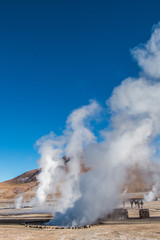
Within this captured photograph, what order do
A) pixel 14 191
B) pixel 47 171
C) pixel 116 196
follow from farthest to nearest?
pixel 14 191 → pixel 47 171 → pixel 116 196

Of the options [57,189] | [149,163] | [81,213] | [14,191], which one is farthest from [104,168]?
[14,191]

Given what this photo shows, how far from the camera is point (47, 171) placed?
10538cm

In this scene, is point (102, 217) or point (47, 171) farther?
point (47, 171)

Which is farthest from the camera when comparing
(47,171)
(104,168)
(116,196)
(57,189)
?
(57,189)

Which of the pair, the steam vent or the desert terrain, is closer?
the desert terrain

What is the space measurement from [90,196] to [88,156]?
13.0m

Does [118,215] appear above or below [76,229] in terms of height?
above

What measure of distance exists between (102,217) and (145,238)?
1452cm

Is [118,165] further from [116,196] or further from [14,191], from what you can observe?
[14,191]

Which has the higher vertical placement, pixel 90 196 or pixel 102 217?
pixel 90 196

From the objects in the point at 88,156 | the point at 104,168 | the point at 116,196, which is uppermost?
the point at 88,156

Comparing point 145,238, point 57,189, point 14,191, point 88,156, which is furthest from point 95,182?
point 14,191

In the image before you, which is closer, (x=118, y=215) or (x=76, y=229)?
(x=76, y=229)

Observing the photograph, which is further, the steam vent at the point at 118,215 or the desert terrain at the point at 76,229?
the steam vent at the point at 118,215
